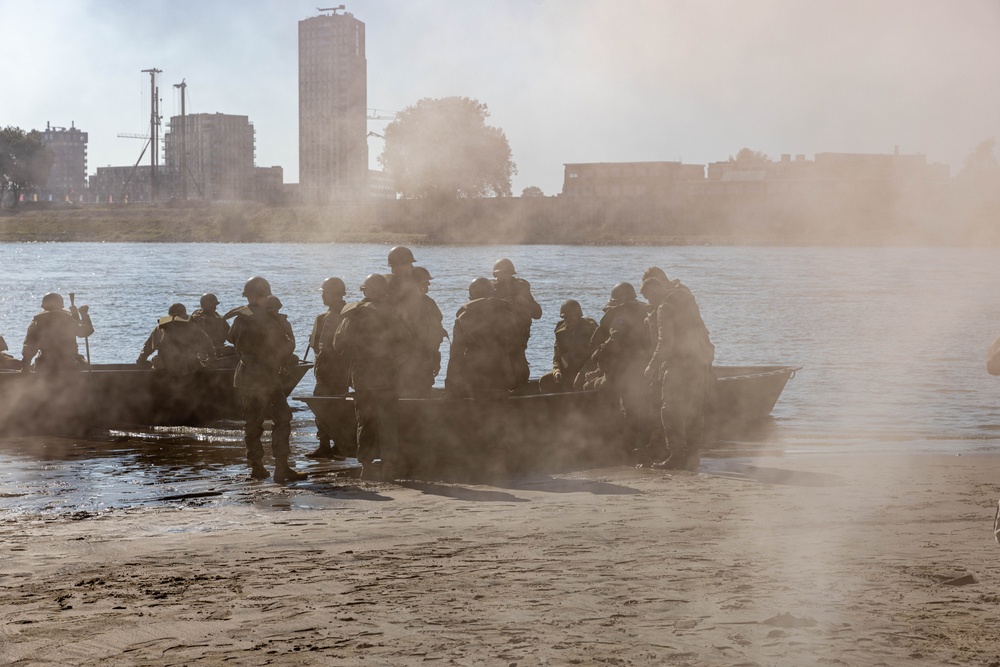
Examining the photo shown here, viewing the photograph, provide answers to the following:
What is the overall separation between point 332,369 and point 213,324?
3341mm

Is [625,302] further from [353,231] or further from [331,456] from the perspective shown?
[353,231]

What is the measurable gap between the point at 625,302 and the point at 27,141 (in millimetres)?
106925

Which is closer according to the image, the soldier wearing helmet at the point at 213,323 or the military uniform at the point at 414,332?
the military uniform at the point at 414,332

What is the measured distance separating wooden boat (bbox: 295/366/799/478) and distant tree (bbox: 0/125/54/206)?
104 m

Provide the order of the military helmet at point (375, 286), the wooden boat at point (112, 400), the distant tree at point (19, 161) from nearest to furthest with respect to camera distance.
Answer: the military helmet at point (375, 286)
the wooden boat at point (112, 400)
the distant tree at point (19, 161)

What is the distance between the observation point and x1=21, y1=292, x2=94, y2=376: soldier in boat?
1284 cm

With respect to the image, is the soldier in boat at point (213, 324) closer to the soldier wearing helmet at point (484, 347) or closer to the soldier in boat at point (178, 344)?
the soldier in boat at point (178, 344)

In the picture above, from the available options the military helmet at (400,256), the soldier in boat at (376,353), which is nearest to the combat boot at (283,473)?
the soldier in boat at (376,353)

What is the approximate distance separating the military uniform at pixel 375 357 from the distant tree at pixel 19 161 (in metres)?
105

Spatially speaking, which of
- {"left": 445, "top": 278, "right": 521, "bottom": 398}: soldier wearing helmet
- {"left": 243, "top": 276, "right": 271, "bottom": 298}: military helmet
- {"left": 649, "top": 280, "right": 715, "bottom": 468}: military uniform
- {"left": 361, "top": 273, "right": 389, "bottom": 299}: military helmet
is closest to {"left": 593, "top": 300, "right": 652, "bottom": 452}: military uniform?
{"left": 649, "top": 280, "right": 715, "bottom": 468}: military uniform

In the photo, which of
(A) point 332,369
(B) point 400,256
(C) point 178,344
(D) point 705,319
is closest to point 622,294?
(B) point 400,256

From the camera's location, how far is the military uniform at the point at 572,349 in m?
11.4

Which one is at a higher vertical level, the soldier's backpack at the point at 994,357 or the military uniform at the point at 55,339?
the soldier's backpack at the point at 994,357

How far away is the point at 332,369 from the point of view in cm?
1114
